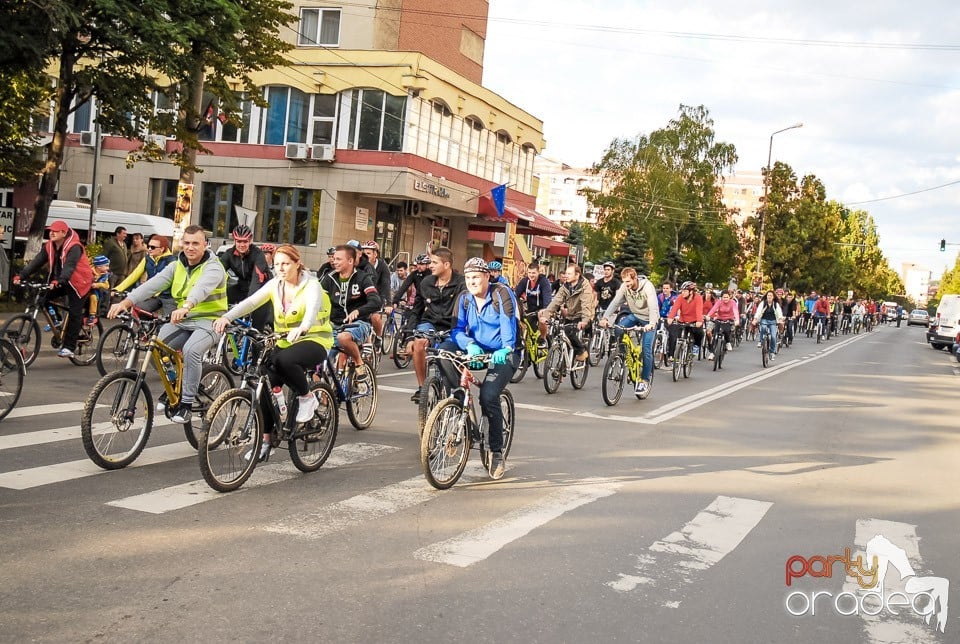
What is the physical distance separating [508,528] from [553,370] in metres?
7.90

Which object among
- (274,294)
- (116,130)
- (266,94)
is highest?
(266,94)

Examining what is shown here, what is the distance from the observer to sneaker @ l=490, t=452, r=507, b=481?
25.3 feet

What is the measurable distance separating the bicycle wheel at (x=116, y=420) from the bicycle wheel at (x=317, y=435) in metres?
1.09

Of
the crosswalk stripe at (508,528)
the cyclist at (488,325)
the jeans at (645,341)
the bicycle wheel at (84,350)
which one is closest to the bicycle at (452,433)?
the cyclist at (488,325)

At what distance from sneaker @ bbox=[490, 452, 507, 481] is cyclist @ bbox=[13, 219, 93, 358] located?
6960 millimetres

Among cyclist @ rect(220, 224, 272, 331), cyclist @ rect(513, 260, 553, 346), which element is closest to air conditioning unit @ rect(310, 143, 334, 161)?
cyclist @ rect(513, 260, 553, 346)

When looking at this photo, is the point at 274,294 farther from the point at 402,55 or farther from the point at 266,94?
the point at 266,94

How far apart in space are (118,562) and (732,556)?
3.52 meters

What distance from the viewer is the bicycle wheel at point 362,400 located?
372 inches

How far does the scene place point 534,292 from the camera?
16953 mm

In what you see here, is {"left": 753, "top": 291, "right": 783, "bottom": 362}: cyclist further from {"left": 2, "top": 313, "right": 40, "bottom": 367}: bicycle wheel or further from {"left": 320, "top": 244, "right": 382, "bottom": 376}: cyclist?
{"left": 2, "top": 313, "right": 40, "bottom": 367}: bicycle wheel

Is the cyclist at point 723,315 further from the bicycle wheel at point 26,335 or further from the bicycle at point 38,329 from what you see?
Answer: the bicycle wheel at point 26,335

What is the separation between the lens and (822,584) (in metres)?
5.53

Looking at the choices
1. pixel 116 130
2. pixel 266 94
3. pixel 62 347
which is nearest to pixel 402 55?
pixel 266 94
